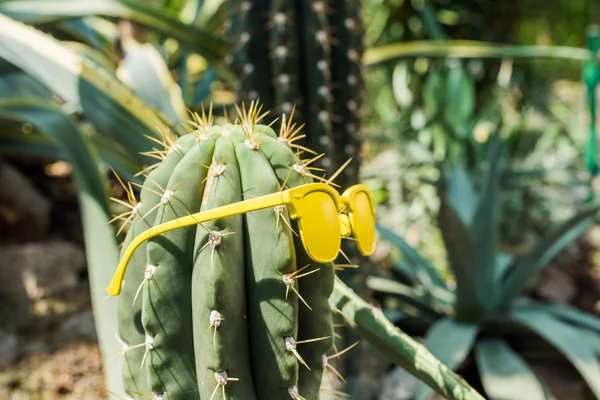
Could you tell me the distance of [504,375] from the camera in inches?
64.0

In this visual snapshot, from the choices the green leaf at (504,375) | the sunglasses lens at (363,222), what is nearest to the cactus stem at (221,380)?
the sunglasses lens at (363,222)

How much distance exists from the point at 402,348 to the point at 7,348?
1.24m

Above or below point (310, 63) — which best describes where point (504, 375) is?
below

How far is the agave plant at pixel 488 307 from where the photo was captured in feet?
5.37

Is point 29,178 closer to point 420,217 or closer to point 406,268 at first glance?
point 406,268

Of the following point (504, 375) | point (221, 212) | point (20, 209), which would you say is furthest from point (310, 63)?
point (20, 209)

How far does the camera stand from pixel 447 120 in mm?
3273

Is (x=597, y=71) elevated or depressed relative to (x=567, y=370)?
elevated

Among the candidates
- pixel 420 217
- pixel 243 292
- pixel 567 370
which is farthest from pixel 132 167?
pixel 420 217

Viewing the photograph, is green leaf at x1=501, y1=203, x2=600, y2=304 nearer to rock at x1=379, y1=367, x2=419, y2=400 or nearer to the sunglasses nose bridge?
rock at x1=379, y1=367, x2=419, y2=400

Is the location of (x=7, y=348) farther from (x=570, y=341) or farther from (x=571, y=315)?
(x=571, y=315)

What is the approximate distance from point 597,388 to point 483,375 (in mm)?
277

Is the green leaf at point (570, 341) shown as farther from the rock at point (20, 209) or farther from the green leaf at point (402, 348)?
the rock at point (20, 209)

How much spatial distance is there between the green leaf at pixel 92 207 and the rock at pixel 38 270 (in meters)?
0.64
